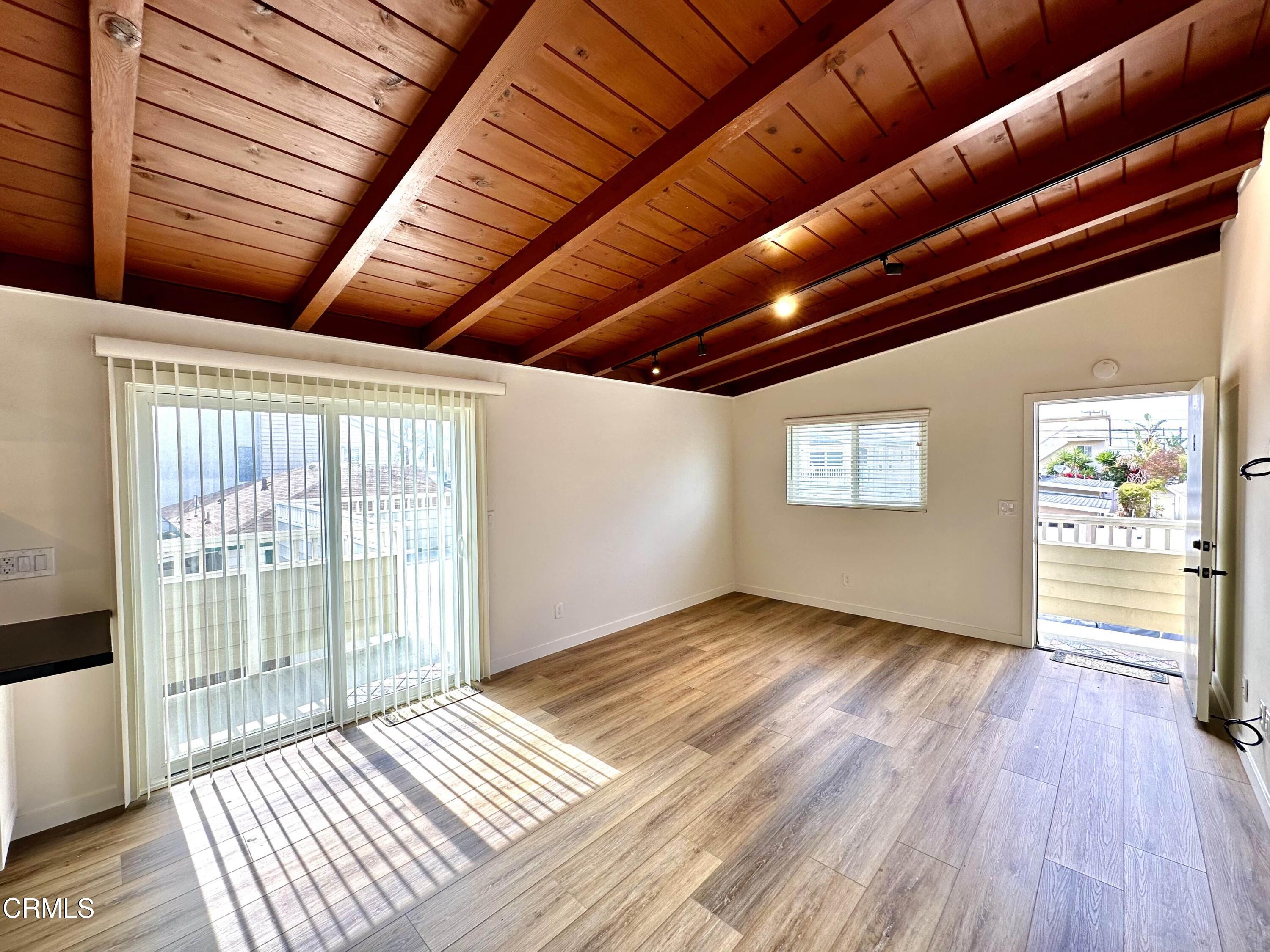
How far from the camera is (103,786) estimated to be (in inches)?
90.2

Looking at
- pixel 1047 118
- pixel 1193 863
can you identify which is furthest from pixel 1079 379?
pixel 1193 863

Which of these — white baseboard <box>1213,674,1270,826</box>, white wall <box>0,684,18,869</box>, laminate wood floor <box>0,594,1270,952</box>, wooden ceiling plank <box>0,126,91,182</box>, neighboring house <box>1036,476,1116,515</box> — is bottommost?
laminate wood floor <box>0,594,1270,952</box>

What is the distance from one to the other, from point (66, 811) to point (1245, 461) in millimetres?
5857

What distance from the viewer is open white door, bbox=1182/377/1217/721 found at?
9.30 feet

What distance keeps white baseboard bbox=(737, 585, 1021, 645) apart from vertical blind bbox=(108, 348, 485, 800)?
131 inches

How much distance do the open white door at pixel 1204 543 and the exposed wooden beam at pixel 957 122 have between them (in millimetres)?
2275

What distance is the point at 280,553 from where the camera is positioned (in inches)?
108

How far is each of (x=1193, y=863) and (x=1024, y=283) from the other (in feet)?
10.3

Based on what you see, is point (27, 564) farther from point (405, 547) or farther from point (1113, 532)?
point (1113, 532)

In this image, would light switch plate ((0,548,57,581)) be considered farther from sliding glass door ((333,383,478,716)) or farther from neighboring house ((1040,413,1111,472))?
neighboring house ((1040,413,1111,472))

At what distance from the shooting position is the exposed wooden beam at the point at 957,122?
1.47 meters

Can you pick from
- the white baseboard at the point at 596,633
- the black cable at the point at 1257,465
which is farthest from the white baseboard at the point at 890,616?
the black cable at the point at 1257,465

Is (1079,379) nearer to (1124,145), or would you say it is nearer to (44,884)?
(1124,145)

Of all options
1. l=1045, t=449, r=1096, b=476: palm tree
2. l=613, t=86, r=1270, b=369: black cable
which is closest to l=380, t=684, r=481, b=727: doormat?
l=613, t=86, r=1270, b=369: black cable
